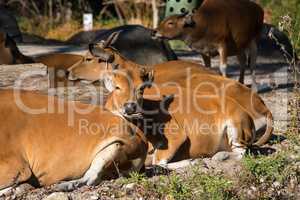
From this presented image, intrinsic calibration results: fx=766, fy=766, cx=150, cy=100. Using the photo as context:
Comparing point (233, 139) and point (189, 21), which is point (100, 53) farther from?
point (189, 21)

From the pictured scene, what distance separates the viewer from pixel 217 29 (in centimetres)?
1220

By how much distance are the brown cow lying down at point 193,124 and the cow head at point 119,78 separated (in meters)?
0.26

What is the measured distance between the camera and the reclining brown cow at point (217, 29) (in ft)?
40.0

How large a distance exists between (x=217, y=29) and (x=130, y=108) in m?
6.16

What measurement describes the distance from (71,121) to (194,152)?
1.69 metres

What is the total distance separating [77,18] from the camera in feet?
81.3

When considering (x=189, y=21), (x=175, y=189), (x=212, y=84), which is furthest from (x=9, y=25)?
(x=175, y=189)

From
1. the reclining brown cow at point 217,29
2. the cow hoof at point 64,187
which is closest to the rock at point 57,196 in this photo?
the cow hoof at point 64,187

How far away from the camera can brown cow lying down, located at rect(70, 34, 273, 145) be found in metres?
7.43

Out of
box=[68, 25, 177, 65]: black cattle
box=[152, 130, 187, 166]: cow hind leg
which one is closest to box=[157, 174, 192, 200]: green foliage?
box=[152, 130, 187, 166]: cow hind leg

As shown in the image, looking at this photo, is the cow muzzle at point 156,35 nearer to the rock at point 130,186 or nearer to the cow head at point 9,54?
the cow head at point 9,54

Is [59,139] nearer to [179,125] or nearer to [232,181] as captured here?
[232,181]

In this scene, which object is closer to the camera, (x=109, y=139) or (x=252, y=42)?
(x=109, y=139)

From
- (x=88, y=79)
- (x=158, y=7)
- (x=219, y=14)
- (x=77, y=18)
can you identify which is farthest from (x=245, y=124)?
(x=77, y=18)
